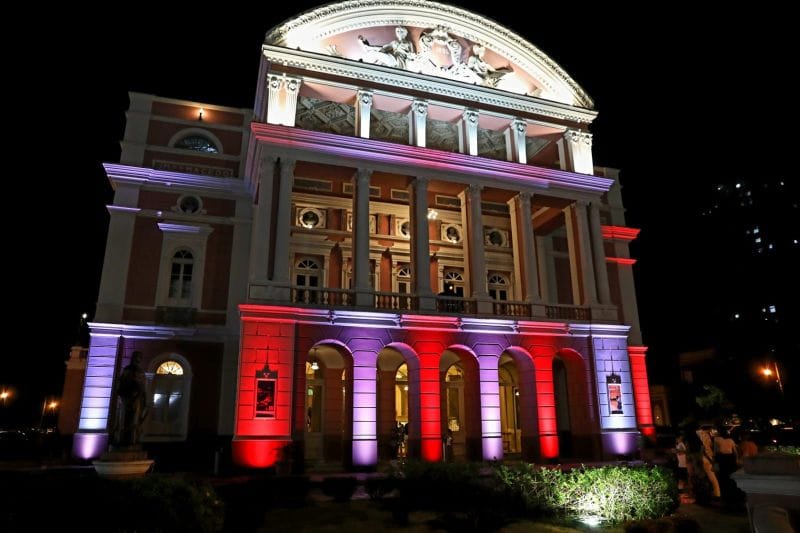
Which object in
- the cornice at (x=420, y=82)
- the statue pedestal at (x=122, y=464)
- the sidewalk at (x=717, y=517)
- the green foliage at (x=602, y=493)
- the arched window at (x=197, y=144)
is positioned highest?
the cornice at (x=420, y=82)

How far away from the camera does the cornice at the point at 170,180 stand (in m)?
23.9

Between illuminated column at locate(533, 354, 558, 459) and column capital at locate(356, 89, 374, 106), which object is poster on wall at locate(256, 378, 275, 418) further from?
column capital at locate(356, 89, 374, 106)

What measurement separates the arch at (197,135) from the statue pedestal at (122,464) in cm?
1721

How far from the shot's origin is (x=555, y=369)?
90.5 feet

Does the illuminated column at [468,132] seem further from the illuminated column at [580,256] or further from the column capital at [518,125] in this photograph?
the illuminated column at [580,256]

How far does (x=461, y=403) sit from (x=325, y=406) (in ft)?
21.8

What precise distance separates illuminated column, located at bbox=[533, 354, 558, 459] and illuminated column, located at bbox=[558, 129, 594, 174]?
9.82 metres

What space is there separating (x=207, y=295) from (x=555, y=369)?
1718cm

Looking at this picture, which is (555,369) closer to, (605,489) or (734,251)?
(605,489)

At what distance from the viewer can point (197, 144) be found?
26.0m

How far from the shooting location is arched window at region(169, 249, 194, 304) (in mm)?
23703

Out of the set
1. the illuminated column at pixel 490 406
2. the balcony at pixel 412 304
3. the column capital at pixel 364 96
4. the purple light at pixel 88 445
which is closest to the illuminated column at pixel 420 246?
the balcony at pixel 412 304

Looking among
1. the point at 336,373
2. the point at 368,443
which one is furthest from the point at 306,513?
the point at 336,373

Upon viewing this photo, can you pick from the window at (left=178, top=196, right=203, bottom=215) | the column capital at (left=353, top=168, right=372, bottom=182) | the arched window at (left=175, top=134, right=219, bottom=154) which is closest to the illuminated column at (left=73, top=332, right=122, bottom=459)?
the window at (left=178, top=196, right=203, bottom=215)
